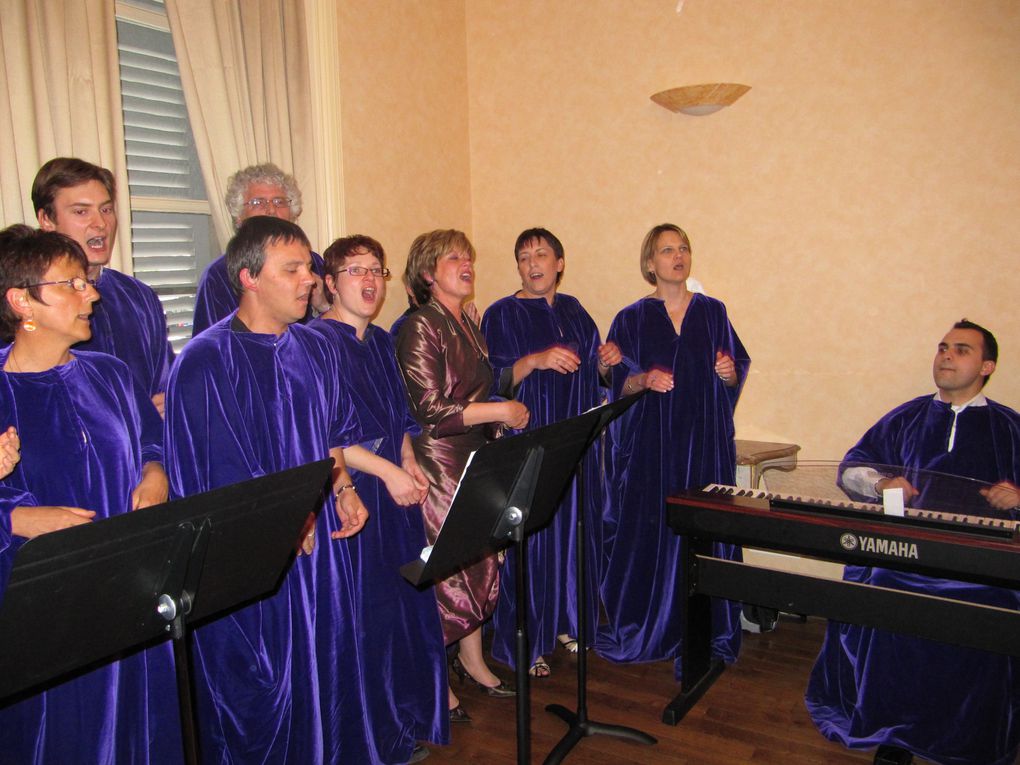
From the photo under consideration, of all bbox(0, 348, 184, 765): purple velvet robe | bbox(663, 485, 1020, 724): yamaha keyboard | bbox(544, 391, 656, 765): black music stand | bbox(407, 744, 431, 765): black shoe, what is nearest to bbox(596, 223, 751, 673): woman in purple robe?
bbox(663, 485, 1020, 724): yamaha keyboard

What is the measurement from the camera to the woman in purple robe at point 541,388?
11.7 feet

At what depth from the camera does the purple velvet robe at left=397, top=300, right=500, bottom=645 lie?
9.82ft

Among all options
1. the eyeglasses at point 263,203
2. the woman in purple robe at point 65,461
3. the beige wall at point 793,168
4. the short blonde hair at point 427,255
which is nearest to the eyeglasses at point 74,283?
the woman in purple robe at point 65,461

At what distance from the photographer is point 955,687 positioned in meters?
2.83

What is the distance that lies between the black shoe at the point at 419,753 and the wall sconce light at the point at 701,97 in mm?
3356

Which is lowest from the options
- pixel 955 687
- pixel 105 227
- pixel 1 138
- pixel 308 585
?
pixel 955 687

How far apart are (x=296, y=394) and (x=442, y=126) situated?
2861mm

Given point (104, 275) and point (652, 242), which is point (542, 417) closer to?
point (652, 242)

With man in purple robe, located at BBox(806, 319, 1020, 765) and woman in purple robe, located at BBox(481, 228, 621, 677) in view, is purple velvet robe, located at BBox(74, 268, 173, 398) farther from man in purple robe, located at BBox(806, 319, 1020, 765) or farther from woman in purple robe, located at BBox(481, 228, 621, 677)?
man in purple robe, located at BBox(806, 319, 1020, 765)

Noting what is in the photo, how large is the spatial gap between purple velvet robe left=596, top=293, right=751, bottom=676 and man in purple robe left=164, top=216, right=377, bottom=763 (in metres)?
1.57

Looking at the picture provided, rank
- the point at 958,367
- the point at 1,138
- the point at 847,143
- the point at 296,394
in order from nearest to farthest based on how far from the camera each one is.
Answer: the point at 296,394
the point at 1,138
the point at 958,367
the point at 847,143

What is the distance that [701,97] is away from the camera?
4.19m

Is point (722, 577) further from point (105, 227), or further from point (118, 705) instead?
point (105, 227)

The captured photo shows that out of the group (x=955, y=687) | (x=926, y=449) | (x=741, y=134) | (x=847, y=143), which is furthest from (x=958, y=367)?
(x=741, y=134)
